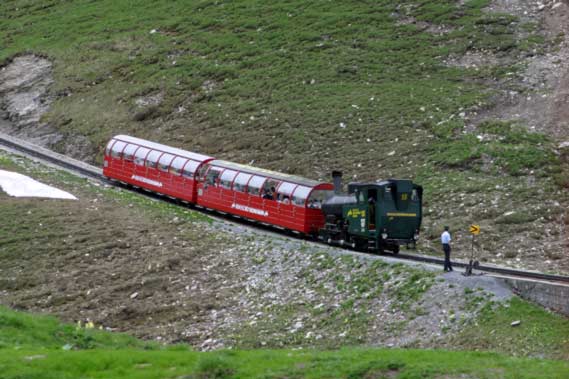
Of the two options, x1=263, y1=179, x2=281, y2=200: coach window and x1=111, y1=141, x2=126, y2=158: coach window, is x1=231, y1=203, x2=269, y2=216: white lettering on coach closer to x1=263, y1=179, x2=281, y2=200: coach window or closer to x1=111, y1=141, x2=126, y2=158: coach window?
x1=263, y1=179, x2=281, y2=200: coach window

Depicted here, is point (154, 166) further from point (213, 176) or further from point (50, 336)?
point (50, 336)

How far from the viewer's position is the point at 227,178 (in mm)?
45219

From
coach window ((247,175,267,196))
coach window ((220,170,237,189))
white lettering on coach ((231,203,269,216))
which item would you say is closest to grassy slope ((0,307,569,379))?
white lettering on coach ((231,203,269,216))

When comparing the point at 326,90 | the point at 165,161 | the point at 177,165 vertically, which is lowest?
the point at 177,165

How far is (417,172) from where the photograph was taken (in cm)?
4734

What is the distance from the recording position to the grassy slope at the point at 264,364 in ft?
62.6

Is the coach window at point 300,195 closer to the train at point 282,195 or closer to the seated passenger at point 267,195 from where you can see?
the train at point 282,195

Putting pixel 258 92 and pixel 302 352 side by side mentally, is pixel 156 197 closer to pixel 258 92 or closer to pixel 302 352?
pixel 258 92

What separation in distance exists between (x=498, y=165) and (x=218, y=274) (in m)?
A: 17.6

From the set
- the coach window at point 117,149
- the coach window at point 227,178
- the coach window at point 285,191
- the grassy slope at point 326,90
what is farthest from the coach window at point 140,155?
the coach window at point 285,191

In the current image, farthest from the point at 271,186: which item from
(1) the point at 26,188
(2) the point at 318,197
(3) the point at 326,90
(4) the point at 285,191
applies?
(3) the point at 326,90

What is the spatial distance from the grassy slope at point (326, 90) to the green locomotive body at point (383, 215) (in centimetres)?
365

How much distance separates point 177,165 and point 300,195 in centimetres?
1018

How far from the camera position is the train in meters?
36.8
